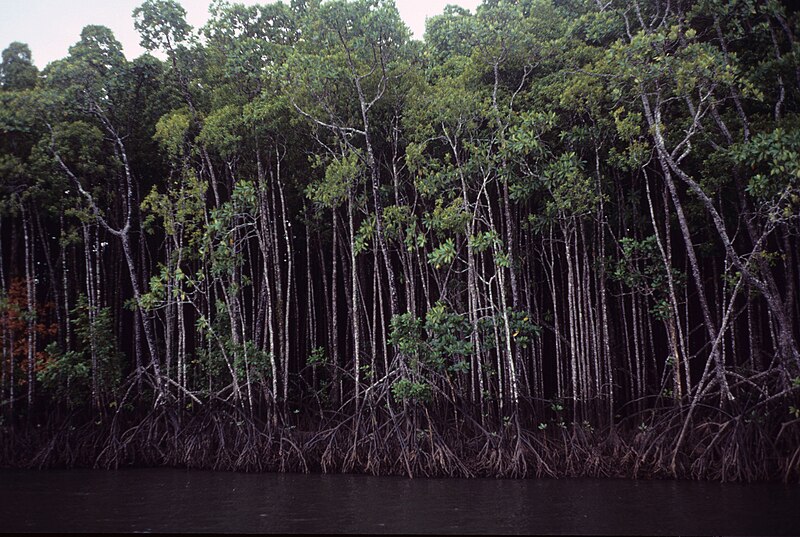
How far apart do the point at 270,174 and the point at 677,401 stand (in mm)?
8473

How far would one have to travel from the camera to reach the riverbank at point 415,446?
849 centimetres

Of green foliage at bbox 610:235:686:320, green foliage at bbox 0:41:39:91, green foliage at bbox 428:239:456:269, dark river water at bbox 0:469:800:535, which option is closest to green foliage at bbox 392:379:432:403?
dark river water at bbox 0:469:800:535

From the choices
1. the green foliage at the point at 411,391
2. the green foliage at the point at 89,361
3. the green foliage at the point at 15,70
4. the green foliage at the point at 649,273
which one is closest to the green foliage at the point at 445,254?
the green foliage at the point at 411,391

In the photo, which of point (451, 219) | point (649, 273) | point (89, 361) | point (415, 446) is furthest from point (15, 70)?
point (649, 273)

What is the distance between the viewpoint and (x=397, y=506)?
7535 mm

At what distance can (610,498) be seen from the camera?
7758 millimetres

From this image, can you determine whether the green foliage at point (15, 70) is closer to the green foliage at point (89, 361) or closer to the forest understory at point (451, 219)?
the forest understory at point (451, 219)

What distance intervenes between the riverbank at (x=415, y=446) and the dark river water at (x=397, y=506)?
0.37 m

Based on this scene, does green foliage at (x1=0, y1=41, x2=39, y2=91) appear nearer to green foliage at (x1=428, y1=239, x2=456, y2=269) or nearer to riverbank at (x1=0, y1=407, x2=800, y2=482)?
riverbank at (x1=0, y1=407, x2=800, y2=482)

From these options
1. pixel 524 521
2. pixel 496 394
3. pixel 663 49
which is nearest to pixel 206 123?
pixel 496 394

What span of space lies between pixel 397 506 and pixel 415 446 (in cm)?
244

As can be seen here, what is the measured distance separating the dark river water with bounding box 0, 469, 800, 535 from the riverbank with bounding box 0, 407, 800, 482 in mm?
371

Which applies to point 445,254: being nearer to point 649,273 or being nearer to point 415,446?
point 415,446

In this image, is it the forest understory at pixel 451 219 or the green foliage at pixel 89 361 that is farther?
the green foliage at pixel 89 361
